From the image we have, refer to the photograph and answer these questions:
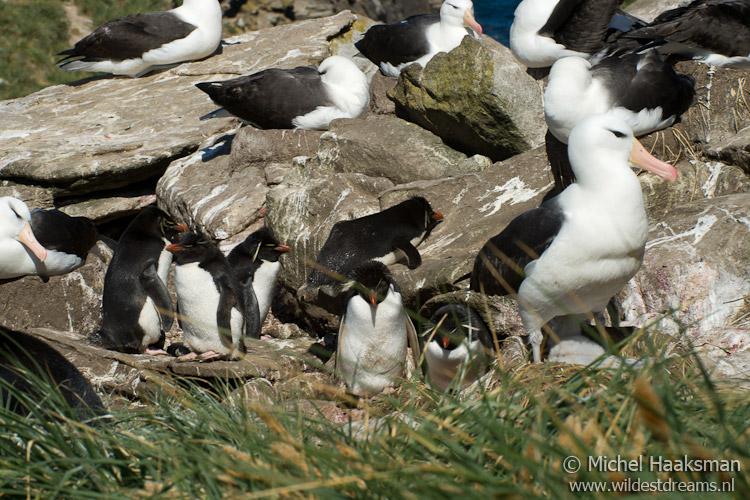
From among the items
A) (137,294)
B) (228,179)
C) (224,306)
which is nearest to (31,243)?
(137,294)

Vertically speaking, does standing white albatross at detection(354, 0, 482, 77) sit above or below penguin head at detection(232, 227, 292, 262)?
above

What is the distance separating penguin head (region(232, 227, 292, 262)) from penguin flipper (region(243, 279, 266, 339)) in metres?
0.25

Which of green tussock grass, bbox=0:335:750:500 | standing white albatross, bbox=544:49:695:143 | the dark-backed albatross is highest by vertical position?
green tussock grass, bbox=0:335:750:500

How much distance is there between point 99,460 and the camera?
7.54 ft

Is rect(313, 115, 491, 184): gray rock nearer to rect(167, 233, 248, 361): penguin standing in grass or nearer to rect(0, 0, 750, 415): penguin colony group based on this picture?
rect(0, 0, 750, 415): penguin colony group

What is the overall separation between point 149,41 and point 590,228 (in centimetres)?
867

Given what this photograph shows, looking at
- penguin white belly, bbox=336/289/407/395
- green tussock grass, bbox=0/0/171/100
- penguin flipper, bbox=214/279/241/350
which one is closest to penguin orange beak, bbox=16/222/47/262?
penguin flipper, bbox=214/279/241/350

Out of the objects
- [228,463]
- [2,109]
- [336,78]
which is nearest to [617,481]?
[228,463]

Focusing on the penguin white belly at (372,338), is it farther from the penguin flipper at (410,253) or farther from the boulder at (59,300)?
the boulder at (59,300)

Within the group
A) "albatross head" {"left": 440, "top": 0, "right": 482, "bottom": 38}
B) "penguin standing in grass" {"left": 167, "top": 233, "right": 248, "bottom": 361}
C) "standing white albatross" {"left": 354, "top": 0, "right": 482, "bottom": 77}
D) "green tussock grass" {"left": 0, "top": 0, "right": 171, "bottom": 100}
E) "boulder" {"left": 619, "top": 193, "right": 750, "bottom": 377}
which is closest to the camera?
"boulder" {"left": 619, "top": 193, "right": 750, "bottom": 377}

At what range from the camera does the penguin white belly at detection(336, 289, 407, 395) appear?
5570mm

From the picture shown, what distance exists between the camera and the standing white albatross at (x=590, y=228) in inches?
157

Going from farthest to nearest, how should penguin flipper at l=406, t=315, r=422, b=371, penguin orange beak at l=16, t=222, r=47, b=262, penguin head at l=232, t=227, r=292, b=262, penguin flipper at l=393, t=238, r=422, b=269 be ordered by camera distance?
penguin head at l=232, t=227, r=292, b=262
penguin flipper at l=393, t=238, r=422, b=269
penguin orange beak at l=16, t=222, r=47, b=262
penguin flipper at l=406, t=315, r=422, b=371

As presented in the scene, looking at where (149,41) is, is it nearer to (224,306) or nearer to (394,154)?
(394,154)
